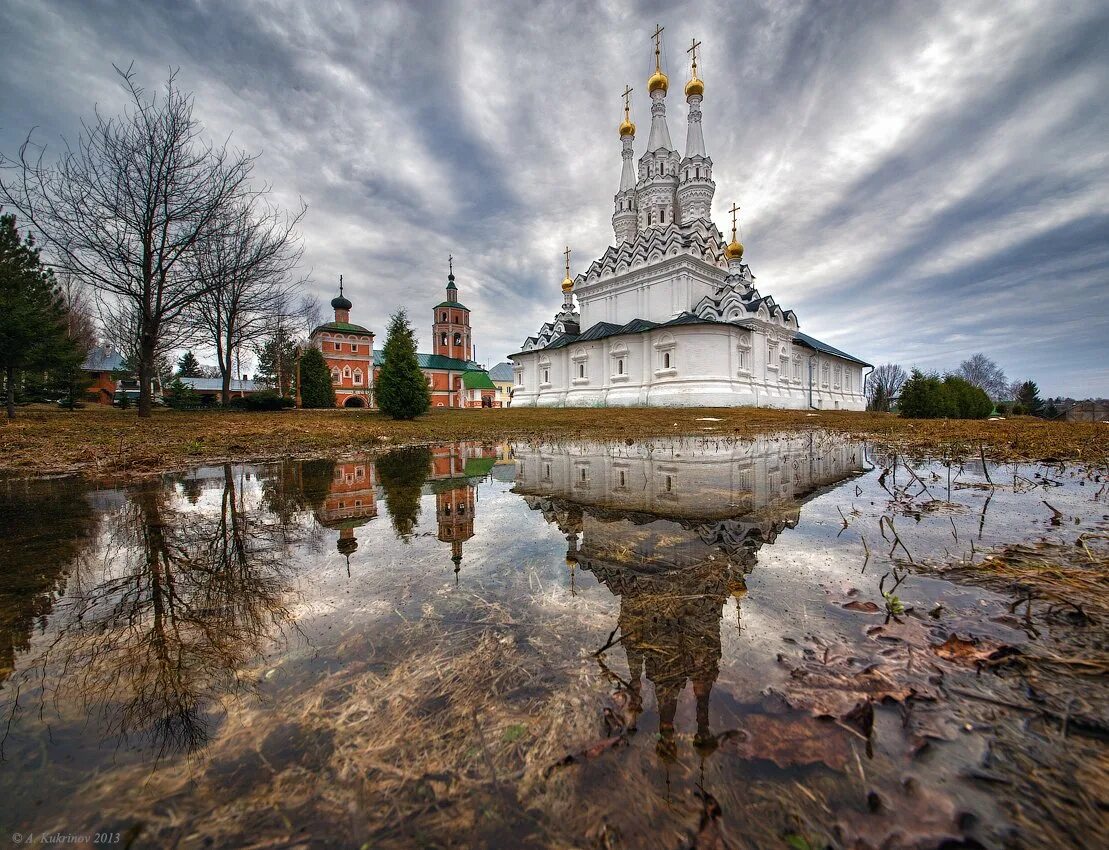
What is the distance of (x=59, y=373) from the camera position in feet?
81.6

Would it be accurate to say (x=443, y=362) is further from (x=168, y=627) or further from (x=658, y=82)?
(x=168, y=627)

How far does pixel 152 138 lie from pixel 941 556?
22098mm

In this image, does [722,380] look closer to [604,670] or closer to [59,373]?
[604,670]

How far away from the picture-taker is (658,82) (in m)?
30.4

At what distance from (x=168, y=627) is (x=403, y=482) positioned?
2909 mm

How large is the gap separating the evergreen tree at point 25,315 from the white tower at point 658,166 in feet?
107

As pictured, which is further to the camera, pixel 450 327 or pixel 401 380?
pixel 450 327

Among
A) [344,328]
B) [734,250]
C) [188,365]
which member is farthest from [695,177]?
[188,365]

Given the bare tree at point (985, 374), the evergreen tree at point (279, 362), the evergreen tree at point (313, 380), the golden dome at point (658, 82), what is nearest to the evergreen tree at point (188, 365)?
the evergreen tree at point (279, 362)

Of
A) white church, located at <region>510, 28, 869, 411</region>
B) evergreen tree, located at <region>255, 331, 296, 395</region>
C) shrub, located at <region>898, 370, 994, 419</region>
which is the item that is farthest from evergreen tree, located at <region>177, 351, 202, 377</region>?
shrub, located at <region>898, 370, 994, 419</region>

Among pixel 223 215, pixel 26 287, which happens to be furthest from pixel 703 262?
pixel 26 287

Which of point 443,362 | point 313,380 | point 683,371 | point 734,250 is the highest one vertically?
point 734,250

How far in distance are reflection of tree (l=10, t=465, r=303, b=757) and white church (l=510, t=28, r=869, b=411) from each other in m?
24.3

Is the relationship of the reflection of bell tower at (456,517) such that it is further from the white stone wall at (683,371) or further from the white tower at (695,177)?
the white tower at (695,177)
